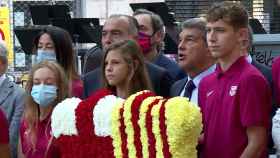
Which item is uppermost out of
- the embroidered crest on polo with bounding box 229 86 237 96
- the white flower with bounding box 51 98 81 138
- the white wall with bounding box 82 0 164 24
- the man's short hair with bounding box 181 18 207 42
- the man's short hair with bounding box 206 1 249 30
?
the white wall with bounding box 82 0 164 24

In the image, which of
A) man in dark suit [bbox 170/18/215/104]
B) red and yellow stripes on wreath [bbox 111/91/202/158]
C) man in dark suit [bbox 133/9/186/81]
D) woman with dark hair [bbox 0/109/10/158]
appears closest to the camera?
red and yellow stripes on wreath [bbox 111/91/202/158]

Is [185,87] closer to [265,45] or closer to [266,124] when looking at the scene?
[266,124]

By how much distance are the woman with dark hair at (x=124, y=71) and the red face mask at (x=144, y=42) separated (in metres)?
1.47

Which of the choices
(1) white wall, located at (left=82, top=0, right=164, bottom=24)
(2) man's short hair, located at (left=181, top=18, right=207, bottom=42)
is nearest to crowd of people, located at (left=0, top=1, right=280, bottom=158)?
(2) man's short hair, located at (left=181, top=18, right=207, bottom=42)

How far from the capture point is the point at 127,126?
14.7ft

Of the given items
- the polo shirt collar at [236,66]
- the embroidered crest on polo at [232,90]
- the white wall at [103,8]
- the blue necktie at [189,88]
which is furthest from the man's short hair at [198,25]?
the white wall at [103,8]

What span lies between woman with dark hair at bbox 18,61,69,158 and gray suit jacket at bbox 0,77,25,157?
0.29m

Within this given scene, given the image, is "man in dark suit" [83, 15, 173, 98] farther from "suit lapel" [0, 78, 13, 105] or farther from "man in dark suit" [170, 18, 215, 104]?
"suit lapel" [0, 78, 13, 105]

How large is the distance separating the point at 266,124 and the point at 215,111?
299mm

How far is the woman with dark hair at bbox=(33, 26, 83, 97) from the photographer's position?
605 cm

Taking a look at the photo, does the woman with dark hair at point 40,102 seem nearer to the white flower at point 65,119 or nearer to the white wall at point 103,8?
the white flower at point 65,119

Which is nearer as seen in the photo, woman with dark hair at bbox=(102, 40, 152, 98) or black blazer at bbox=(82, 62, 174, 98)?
woman with dark hair at bbox=(102, 40, 152, 98)

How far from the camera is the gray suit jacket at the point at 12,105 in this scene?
5.98 m

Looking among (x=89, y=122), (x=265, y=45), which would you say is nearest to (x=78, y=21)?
(x=265, y=45)
